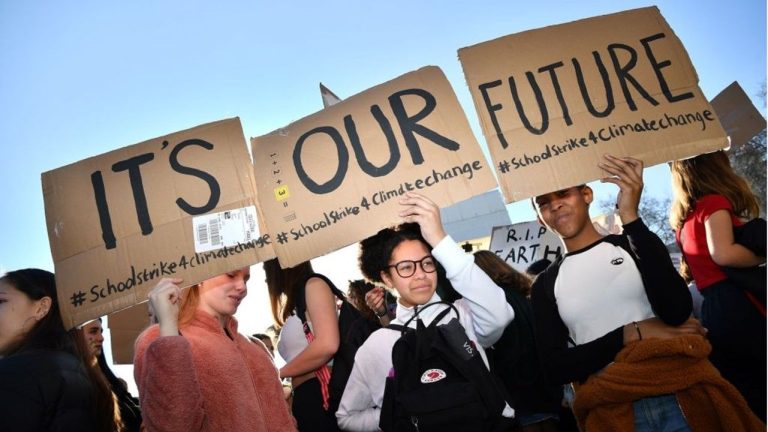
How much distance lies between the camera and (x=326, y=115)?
2316 mm

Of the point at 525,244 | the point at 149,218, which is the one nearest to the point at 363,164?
the point at 149,218

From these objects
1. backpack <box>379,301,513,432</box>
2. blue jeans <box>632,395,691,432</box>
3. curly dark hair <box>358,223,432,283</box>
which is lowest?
blue jeans <box>632,395,691,432</box>

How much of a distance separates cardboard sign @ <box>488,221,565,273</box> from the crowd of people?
3.16m

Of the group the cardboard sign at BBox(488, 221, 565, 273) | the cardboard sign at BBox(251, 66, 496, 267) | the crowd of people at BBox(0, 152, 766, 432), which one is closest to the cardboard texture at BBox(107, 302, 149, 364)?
the crowd of people at BBox(0, 152, 766, 432)

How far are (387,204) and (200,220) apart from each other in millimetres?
895

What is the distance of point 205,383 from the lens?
1.85 meters

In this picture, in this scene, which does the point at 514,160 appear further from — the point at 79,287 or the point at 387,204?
the point at 79,287

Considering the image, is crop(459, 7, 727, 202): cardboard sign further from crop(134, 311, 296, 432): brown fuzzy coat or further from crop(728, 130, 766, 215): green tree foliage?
crop(728, 130, 766, 215): green tree foliage

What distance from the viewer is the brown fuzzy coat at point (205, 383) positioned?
1.71 meters

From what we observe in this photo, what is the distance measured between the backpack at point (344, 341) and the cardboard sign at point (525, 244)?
3.41 m

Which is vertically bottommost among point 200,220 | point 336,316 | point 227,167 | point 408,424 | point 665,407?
point 665,407

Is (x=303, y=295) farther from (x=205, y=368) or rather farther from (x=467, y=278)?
(x=467, y=278)

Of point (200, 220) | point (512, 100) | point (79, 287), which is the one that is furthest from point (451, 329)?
point (79, 287)

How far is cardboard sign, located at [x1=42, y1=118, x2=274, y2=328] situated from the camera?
2.10 metres
